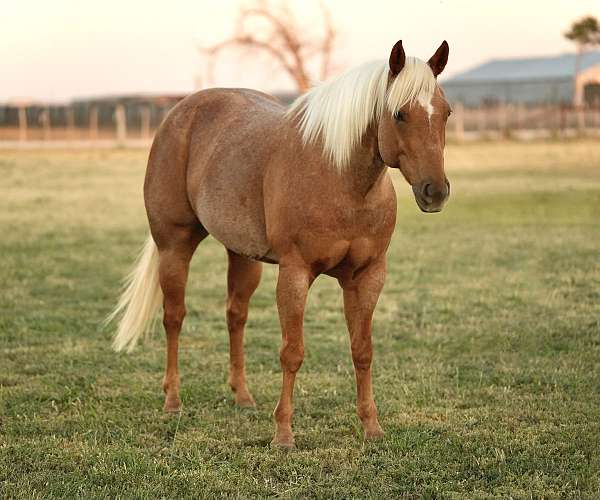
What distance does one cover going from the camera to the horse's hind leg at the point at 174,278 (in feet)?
Result: 16.6

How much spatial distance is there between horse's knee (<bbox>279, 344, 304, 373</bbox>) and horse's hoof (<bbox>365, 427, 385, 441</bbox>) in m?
0.49

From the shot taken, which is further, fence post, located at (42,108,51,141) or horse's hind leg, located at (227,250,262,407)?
fence post, located at (42,108,51,141)

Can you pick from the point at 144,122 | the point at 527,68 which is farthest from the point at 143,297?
the point at 527,68

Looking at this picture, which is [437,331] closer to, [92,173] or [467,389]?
[467,389]

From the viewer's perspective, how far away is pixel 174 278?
508cm

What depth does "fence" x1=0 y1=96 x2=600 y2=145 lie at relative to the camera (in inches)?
1427

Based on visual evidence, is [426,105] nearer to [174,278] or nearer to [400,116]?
[400,116]

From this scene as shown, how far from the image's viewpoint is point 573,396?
198 inches

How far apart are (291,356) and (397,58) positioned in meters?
1.50

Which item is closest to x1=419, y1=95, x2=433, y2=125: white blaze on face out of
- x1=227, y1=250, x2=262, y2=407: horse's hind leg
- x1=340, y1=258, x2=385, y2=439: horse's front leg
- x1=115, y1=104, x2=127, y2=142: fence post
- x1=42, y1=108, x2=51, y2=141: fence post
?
x1=340, y1=258, x2=385, y2=439: horse's front leg

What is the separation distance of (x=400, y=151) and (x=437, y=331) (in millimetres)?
3174

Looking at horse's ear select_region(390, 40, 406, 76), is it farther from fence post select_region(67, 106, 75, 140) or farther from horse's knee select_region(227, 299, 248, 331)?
fence post select_region(67, 106, 75, 140)

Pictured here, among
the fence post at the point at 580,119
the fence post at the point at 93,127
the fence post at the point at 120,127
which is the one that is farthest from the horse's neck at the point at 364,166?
the fence post at the point at 93,127

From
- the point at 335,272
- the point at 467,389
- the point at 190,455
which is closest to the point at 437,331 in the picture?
the point at 467,389
